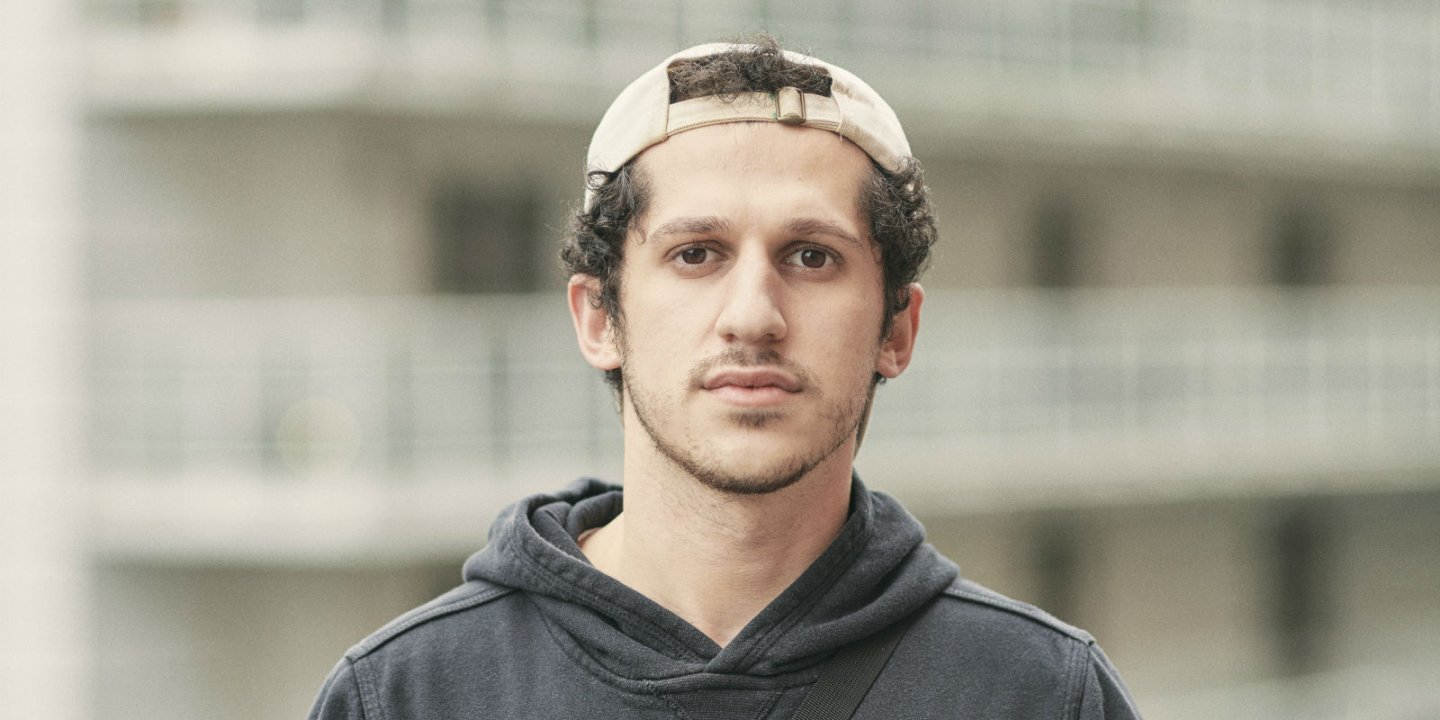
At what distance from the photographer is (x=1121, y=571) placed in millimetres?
20359

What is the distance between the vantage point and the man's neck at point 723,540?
11.2 ft

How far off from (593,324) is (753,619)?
0.66 m

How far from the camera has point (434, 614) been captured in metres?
3.51

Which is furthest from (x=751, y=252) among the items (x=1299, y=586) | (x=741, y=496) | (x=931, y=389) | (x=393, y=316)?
(x=1299, y=586)

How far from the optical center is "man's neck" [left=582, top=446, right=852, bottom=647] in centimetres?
342

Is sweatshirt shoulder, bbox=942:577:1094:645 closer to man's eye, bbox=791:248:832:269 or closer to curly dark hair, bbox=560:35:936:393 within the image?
curly dark hair, bbox=560:35:936:393

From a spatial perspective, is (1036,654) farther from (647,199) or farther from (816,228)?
(647,199)

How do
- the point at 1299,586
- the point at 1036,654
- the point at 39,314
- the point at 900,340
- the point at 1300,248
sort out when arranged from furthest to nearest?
1. the point at 1300,248
2. the point at 1299,586
3. the point at 39,314
4. the point at 900,340
5. the point at 1036,654

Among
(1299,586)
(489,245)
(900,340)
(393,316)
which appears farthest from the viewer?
(1299,586)

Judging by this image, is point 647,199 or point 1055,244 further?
point 1055,244

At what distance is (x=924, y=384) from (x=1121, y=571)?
4.21 meters

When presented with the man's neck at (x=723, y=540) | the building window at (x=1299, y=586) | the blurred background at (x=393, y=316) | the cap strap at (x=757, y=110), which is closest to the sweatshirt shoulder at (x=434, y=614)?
the man's neck at (x=723, y=540)

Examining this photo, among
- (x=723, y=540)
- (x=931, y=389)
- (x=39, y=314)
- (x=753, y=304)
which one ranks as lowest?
(x=931, y=389)

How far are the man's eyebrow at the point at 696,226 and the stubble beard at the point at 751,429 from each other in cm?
22
